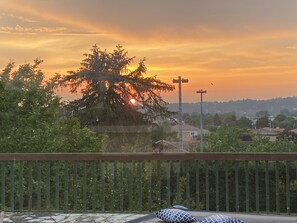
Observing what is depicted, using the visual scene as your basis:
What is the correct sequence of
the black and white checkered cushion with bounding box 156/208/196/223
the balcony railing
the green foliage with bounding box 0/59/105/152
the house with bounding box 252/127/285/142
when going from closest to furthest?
the black and white checkered cushion with bounding box 156/208/196/223 < the balcony railing < the house with bounding box 252/127/285/142 < the green foliage with bounding box 0/59/105/152

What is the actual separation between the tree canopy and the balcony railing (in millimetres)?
1055

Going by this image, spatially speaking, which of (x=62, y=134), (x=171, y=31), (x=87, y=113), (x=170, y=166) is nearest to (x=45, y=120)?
(x=62, y=134)

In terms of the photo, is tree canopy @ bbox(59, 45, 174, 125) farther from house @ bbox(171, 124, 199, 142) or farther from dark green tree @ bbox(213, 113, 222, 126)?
dark green tree @ bbox(213, 113, 222, 126)

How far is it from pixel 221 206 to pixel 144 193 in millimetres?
838

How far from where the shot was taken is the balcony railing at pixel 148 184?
16.2 ft

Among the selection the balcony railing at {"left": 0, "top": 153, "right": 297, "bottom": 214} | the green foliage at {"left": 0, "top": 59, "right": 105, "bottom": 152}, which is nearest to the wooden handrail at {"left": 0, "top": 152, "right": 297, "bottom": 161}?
the balcony railing at {"left": 0, "top": 153, "right": 297, "bottom": 214}

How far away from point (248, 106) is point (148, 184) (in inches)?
59.8


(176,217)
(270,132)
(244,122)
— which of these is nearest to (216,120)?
(244,122)

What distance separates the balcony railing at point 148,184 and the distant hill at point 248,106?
2.41 feet

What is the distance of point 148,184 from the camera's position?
206 inches

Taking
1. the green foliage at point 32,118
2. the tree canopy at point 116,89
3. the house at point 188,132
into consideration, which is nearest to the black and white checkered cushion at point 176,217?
the house at point 188,132

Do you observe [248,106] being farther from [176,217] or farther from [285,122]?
[176,217]

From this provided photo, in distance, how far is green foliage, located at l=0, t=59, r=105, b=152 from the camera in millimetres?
7148

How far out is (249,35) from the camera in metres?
5.99
